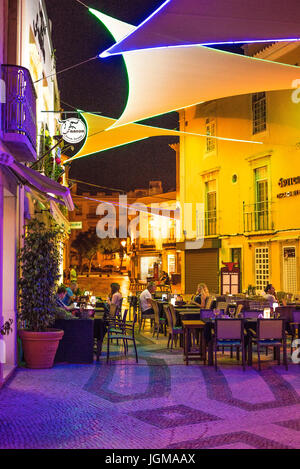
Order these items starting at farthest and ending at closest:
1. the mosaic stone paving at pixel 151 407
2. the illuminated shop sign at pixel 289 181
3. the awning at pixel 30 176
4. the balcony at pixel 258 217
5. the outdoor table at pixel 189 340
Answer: the balcony at pixel 258 217
the illuminated shop sign at pixel 289 181
the outdoor table at pixel 189 340
the awning at pixel 30 176
the mosaic stone paving at pixel 151 407

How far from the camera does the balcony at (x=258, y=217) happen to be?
20.1 metres

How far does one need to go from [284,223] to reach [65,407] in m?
14.7

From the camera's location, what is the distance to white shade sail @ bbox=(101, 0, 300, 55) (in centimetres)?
818

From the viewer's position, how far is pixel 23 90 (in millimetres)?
9219

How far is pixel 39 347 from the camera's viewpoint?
861 cm

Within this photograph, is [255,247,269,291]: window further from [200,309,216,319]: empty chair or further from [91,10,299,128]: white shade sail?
[200,309,216,319]: empty chair

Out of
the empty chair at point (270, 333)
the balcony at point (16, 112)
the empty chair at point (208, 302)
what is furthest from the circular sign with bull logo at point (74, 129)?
the empty chair at point (270, 333)

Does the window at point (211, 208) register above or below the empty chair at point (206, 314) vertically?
above

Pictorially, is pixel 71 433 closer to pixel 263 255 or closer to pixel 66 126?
pixel 66 126

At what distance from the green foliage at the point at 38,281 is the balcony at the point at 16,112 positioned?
5.05 ft

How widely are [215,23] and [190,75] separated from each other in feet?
10.2

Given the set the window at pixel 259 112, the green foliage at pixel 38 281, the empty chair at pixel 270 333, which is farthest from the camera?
the window at pixel 259 112

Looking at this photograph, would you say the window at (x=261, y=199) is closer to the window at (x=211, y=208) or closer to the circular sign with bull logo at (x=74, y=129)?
the window at (x=211, y=208)
